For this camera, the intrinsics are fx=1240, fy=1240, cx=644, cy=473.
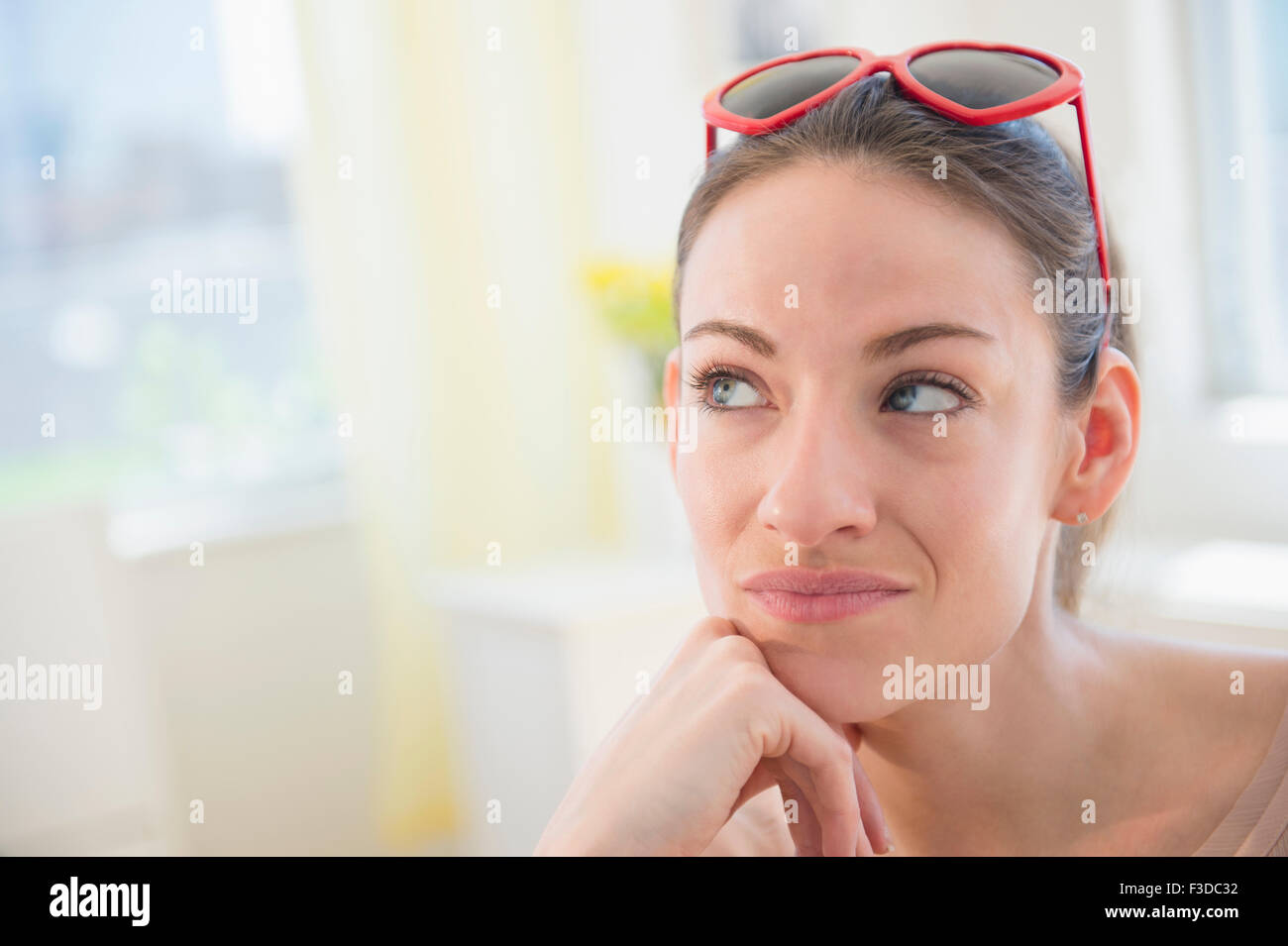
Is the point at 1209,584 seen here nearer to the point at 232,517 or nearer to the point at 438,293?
the point at 438,293

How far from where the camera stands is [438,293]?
2809mm

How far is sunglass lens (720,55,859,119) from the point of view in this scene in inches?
32.2

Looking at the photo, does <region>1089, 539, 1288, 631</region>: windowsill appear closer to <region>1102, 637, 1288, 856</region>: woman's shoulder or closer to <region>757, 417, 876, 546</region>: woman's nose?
<region>1102, 637, 1288, 856</region>: woman's shoulder

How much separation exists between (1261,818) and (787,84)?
56 cm

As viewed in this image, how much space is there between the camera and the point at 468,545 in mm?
2840

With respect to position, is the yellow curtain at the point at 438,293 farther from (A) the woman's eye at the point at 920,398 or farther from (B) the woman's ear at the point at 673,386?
(A) the woman's eye at the point at 920,398

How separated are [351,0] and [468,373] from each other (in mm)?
843

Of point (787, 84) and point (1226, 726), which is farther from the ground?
point (787, 84)

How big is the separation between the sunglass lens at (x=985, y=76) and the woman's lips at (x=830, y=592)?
1.00 feet

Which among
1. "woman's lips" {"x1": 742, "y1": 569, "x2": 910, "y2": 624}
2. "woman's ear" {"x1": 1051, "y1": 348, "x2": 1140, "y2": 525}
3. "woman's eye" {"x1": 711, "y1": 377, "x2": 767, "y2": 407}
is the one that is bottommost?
"woman's lips" {"x1": 742, "y1": 569, "x2": 910, "y2": 624}

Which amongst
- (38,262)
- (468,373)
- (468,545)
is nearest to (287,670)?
(468,545)

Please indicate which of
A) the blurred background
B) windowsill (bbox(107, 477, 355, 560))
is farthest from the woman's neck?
windowsill (bbox(107, 477, 355, 560))

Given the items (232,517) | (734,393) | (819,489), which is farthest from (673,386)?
(232,517)

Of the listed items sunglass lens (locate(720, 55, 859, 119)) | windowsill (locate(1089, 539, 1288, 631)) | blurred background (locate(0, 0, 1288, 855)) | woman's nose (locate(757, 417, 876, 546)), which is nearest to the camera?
woman's nose (locate(757, 417, 876, 546))
